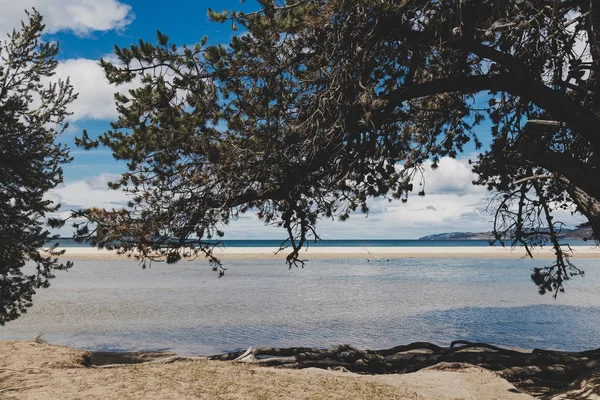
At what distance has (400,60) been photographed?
26.2 feet

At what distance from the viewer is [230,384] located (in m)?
7.84

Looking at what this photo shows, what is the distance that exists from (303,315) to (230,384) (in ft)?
44.3

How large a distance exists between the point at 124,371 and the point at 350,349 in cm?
516

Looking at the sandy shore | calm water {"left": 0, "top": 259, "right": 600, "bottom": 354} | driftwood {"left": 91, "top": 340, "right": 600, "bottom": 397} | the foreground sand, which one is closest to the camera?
the foreground sand

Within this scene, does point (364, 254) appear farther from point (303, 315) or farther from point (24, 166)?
point (24, 166)

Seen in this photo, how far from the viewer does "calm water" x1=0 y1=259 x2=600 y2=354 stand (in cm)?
1634

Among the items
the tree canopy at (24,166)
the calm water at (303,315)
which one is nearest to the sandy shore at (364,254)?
the calm water at (303,315)

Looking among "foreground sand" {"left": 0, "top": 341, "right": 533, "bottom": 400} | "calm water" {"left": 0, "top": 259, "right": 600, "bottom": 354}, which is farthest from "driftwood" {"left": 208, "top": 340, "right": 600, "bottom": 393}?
"calm water" {"left": 0, "top": 259, "right": 600, "bottom": 354}

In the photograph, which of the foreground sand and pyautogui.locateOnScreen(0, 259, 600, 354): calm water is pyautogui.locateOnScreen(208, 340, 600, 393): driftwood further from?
pyautogui.locateOnScreen(0, 259, 600, 354): calm water

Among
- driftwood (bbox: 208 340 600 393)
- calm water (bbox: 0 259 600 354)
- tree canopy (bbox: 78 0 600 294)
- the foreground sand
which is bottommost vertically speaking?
calm water (bbox: 0 259 600 354)

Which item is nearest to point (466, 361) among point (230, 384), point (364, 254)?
point (230, 384)

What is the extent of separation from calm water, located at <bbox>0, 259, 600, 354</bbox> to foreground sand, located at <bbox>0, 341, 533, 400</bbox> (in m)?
6.01

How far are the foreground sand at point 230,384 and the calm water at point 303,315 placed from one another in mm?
6007

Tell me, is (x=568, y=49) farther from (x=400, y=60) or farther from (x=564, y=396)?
(x=564, y=396)
